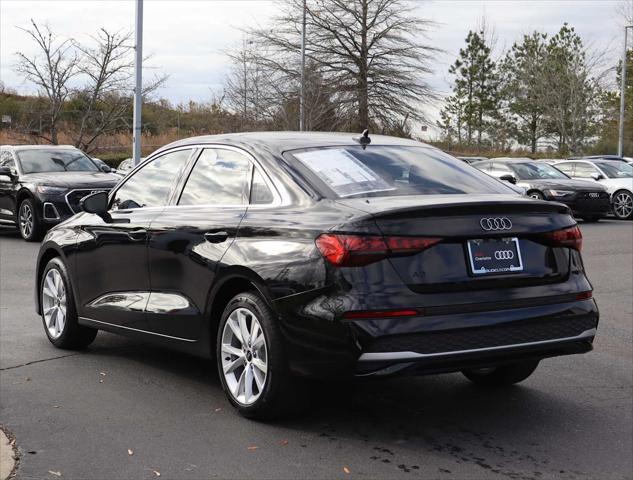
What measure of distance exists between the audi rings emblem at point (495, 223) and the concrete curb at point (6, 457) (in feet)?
8.47

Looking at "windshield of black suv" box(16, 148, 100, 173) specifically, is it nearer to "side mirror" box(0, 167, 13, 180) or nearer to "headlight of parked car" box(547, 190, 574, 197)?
"side mirror" box(0, 167, 13, 180)

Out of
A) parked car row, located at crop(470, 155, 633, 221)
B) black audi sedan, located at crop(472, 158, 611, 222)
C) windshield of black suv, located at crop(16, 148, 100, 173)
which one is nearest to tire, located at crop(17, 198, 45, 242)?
windshield of black suv, located at crop(16, 148, 100, 173)

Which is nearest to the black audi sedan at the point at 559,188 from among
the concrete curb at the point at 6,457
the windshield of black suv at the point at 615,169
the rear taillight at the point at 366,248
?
the windshield of black suv at the point at 615,169

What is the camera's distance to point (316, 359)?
488 centimetres

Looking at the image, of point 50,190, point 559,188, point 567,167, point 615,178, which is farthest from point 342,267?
point 567,167

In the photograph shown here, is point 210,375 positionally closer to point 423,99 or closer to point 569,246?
point 569,246

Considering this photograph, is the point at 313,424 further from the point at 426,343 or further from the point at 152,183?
the point at 152,183

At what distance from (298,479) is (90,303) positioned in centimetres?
297

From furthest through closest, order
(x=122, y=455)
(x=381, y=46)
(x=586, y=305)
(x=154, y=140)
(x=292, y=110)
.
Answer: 1. (x=154, y=140)
2. (x=381, y=46)
3. (x=292, y=110)
4. (x=586, y=305)
5. (x=122, y=455)

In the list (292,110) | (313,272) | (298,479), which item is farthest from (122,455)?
(292,110)

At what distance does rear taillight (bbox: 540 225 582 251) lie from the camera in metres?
5.24

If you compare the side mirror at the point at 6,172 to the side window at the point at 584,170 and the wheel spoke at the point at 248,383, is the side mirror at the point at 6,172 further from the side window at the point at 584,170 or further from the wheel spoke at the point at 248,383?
the side window at the point at 584,170

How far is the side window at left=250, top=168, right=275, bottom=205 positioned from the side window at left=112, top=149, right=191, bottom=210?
2.83 ft

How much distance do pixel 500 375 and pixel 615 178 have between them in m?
→ 20.0
